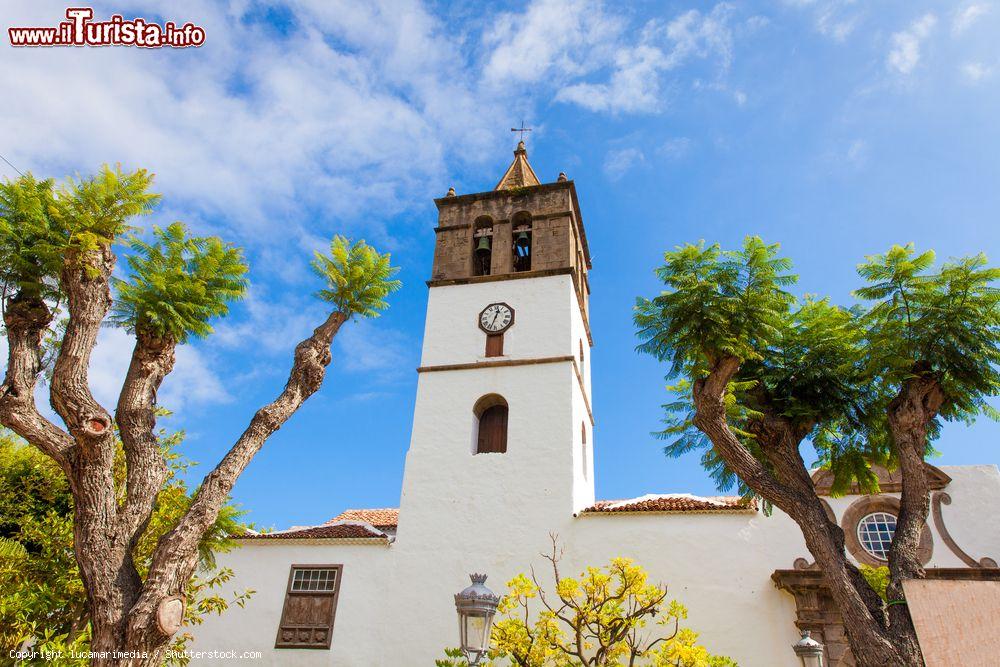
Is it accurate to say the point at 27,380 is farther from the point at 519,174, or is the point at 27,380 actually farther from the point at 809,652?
the point at 519,174

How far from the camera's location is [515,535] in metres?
12.6

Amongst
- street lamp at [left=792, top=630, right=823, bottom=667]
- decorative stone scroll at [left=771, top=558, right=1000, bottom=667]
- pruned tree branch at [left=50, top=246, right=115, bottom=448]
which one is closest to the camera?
pruned tree branch at [left=50, top=246, right=115, bottom=448]

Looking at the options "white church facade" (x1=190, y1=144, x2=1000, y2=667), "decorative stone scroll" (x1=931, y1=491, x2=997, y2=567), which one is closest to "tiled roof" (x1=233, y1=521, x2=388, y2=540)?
"white church facade" (x1=190, y1=144, x2=1000, y2=667)

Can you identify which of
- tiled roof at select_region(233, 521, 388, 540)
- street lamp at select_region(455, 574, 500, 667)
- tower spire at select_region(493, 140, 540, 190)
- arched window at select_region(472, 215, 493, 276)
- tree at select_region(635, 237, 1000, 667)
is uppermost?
tower spire at select_region(493, 140, 540, 190)

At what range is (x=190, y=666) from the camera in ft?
40.0

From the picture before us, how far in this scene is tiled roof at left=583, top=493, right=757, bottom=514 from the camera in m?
11.9

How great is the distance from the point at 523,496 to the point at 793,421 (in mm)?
5340

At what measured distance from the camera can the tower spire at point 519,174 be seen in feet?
62.5

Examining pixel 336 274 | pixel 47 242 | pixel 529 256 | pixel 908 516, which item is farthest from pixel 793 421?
pixel 47 242

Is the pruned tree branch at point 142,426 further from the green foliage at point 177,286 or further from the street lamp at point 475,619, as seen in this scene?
the street lamp at point 475,619

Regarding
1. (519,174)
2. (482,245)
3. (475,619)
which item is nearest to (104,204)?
(475,619)

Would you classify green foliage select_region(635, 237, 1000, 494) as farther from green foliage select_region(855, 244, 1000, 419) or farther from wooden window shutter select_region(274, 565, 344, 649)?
wooden window shutter select_region(274, 565, 344, 649)

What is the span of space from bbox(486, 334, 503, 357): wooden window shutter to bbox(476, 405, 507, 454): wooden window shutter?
123 cm

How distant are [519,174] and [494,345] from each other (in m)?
6.62
